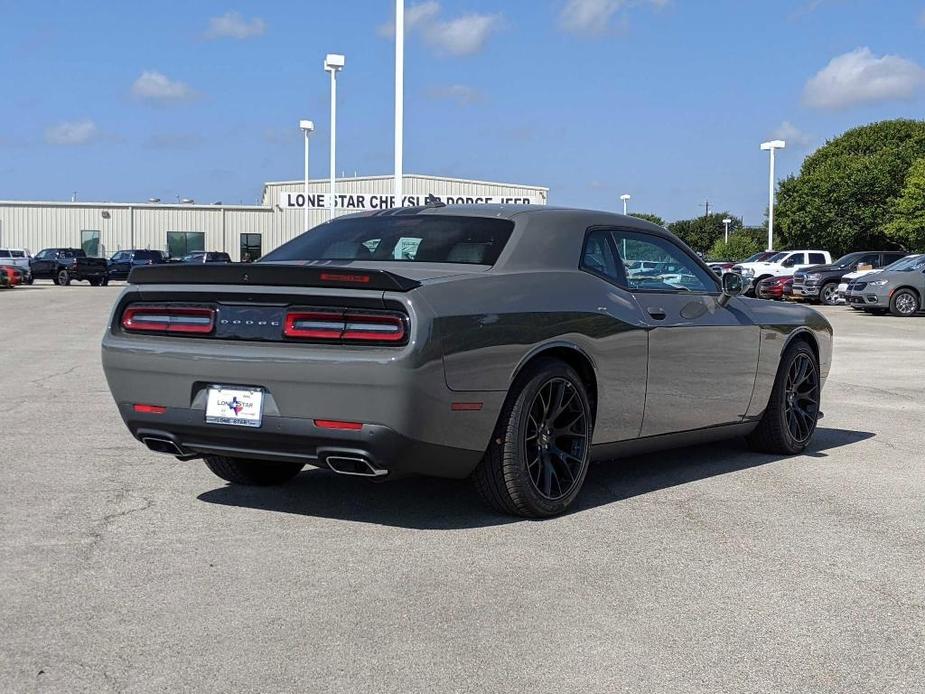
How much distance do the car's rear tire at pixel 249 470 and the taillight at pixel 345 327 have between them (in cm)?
136

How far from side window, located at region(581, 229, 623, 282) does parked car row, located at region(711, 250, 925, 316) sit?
1188cm

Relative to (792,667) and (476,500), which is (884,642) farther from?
(476,500)

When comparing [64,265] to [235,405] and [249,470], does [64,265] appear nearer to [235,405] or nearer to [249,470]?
[249,470]

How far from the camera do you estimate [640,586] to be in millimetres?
4625

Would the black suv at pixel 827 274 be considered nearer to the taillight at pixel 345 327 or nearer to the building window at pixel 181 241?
the taillight at pixel 345 327

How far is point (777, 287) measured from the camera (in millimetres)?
37719

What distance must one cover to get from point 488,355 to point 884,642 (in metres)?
2.02

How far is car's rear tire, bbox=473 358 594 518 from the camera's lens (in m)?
5.53

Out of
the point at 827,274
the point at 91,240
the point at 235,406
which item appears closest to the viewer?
the point at 235,406

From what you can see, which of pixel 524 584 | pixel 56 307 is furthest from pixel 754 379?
pixel 56 307

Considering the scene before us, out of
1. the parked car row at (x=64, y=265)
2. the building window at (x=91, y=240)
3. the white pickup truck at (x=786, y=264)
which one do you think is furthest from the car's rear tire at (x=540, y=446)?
the building window at (x=91, y=240)

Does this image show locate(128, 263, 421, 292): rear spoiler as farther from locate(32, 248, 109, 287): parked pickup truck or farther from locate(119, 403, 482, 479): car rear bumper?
locate(32, 248, 109, 287): parked pickup truck

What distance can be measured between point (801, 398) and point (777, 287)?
30652 millimetres

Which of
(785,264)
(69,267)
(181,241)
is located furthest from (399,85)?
(181,241)
